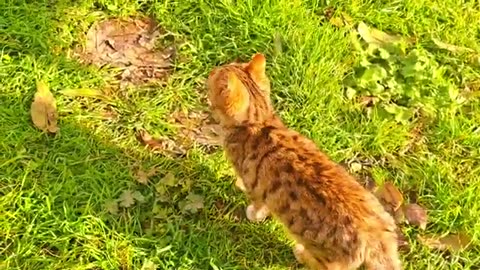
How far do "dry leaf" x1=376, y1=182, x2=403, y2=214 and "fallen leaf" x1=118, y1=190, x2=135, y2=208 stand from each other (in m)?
1.02

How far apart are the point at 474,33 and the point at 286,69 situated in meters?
0.98

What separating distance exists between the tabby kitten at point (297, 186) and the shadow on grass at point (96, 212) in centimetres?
14

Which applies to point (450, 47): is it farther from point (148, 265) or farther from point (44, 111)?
point (44, 111)

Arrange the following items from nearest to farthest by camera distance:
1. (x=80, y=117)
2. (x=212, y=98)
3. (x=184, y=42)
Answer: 1. (x=212, y=98)
2. (x=80, y=117)
3. (x=184, y=42)

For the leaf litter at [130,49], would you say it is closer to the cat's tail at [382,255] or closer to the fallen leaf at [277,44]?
the fallen leaf at [277,44]

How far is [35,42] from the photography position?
12.2ft

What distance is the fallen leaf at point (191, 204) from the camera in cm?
A: 336

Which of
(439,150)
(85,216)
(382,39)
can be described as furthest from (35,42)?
(439,150)

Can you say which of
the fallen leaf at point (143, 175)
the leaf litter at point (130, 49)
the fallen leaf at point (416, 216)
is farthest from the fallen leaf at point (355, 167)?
the leaf litter at point (130, 49)

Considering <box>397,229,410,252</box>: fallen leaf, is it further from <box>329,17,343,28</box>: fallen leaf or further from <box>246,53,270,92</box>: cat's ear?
<box>329,17,343,28</box>: fallen leaf

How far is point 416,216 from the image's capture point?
3.40 m

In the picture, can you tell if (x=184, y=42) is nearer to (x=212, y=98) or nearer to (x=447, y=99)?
(x=212, y=98)

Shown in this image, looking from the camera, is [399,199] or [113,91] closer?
[399,199]

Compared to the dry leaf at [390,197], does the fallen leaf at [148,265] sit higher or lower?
lower
